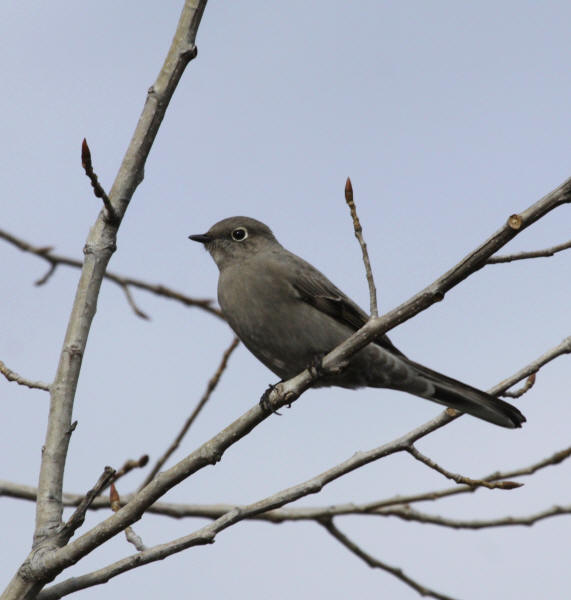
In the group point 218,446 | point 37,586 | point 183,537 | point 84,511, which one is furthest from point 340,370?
point 37,586

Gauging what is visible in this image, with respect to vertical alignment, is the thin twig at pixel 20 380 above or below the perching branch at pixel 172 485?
above

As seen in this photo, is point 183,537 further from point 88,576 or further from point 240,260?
point 240,260

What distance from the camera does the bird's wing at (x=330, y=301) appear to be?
25.5ft

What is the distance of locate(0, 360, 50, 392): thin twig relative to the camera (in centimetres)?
513

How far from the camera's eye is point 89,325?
5176 mm

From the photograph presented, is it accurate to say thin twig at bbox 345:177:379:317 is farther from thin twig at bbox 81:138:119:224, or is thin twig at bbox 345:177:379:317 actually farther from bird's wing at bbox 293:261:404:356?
bird's wing at bbox 293:261:404:356

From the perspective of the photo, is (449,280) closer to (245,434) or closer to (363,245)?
(363,245)

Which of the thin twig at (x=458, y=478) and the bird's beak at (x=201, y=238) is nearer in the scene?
the thin twig at (x=458, y=478)

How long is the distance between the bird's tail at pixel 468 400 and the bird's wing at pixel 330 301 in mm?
395

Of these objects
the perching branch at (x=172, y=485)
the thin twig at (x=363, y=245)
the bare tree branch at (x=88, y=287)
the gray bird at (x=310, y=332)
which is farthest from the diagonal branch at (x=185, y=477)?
the gray bird at (x=310, y=332)

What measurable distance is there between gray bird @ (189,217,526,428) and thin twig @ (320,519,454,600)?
3.85 ft

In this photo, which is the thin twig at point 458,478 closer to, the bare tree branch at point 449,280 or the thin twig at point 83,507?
the bare tree branch at point 449,280

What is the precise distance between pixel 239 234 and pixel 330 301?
152 centimetres

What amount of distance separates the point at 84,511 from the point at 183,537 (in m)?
0.51
